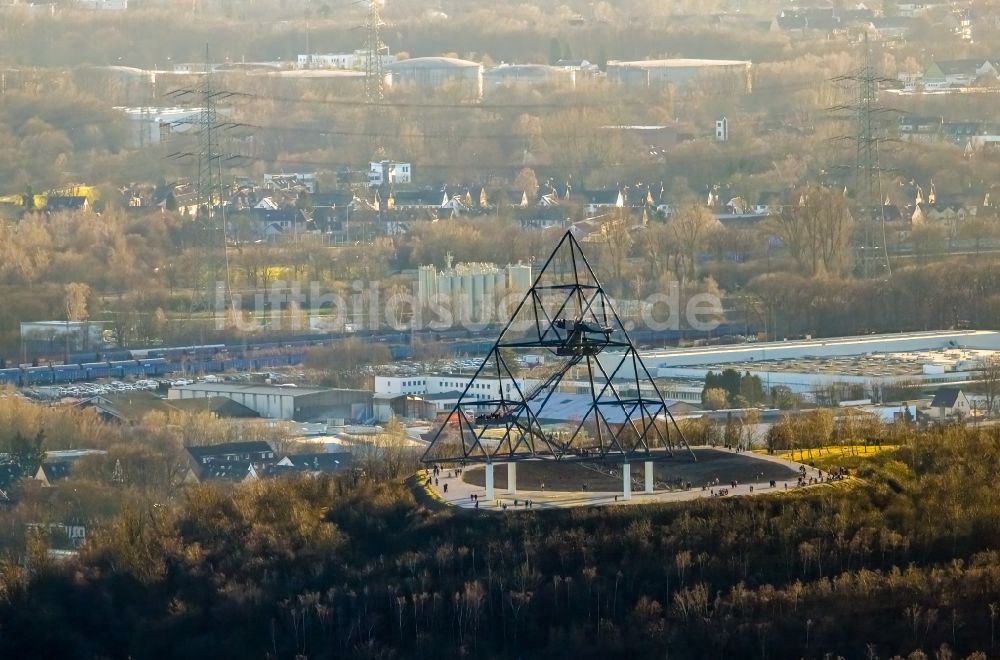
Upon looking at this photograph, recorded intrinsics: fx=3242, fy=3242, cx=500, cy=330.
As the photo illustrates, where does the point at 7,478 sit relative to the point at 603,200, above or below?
below

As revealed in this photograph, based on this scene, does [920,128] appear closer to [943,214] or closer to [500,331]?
[943,214]

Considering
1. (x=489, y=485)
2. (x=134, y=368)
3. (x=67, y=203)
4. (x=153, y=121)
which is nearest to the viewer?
(x=489, y=485)

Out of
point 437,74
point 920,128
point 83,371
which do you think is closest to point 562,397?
point 83,371

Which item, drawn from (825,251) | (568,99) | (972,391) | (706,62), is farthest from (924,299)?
(706,62)

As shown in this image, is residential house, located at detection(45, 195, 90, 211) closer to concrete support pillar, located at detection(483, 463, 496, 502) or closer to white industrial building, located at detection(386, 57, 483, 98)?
white industrial building, located at detection(386, 57, 483, 98)

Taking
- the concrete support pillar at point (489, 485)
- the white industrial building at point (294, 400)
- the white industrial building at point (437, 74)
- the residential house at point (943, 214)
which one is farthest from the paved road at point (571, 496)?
the white industrial building at point (437, 74)

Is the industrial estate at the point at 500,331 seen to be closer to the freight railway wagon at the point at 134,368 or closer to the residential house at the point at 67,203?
the freight railway wagon at the point at 134,368

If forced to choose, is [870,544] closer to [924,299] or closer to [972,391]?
[972,391]
